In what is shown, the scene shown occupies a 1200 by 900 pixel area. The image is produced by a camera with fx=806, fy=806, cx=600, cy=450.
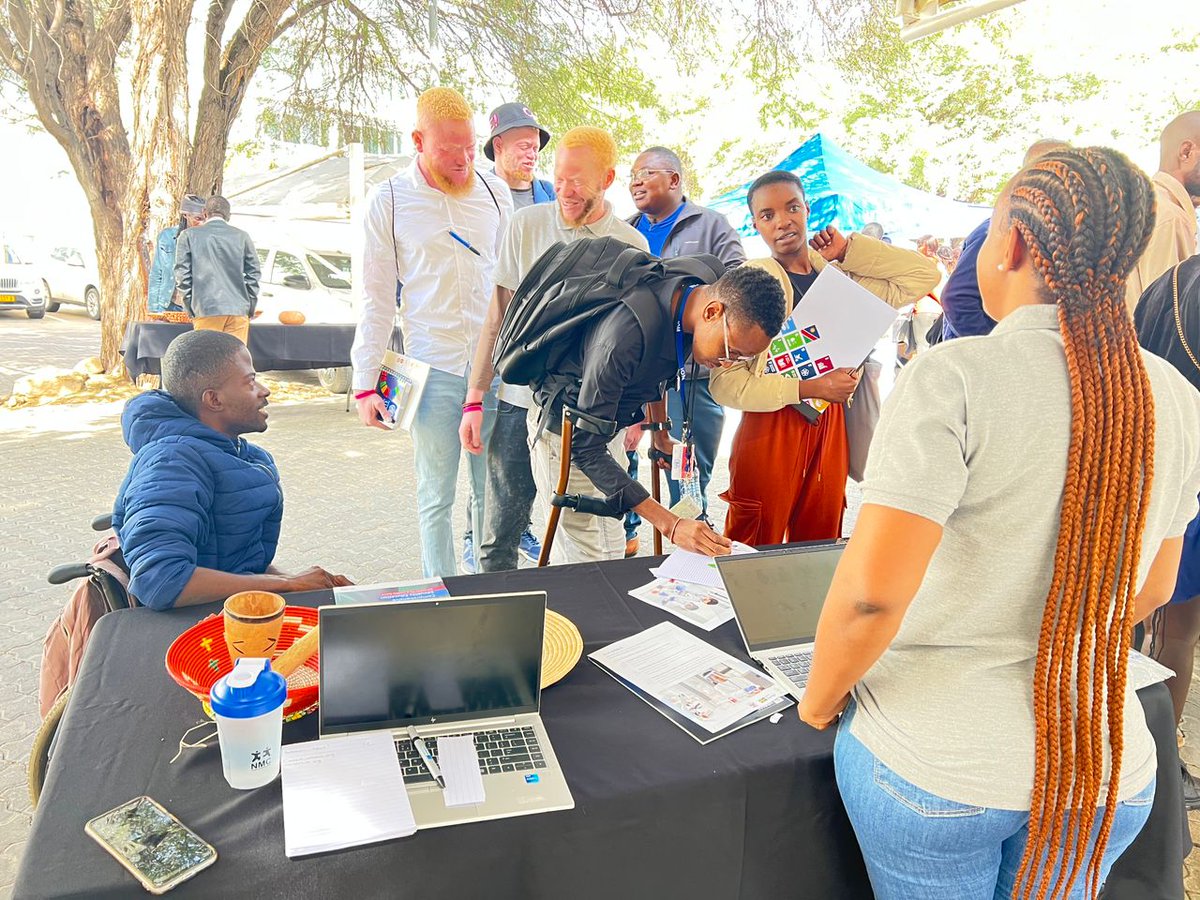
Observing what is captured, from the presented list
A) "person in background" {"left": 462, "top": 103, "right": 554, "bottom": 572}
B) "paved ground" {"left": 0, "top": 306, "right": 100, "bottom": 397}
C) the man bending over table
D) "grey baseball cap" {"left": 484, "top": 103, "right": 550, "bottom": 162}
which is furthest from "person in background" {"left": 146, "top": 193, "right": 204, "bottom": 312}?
the man bending over table

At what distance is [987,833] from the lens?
3.40 feet

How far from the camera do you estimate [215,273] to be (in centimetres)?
654

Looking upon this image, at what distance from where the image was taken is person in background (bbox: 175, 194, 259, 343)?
21.3 feet

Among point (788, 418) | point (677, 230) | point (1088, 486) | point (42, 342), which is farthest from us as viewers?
point (42, 342)

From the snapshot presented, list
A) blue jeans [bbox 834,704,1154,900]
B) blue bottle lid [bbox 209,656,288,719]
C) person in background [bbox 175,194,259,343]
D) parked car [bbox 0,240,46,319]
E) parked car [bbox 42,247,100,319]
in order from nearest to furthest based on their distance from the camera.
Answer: blue jeans [bbox 834,704,1154,900], blue bottle lid [bbox 209,656,288,719], person in background [bbox 175,194,259,343], parked car [bbox 0,240,46,319], parked car [bbox 42,247,100,319]

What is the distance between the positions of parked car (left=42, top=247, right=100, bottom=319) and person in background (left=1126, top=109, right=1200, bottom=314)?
15.1 m

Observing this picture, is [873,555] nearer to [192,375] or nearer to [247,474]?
[247,474]

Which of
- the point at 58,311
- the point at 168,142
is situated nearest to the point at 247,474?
the point at 168,142

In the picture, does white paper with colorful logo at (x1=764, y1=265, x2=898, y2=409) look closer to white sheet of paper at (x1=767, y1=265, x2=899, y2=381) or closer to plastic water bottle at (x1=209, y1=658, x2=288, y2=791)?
white sheet of paper at (x1=767, y1=265, x2=899, y2=381)

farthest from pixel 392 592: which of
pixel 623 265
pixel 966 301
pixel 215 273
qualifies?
pixel 215 273

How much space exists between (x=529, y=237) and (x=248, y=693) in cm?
188

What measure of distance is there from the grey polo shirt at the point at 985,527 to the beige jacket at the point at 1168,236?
2.07 metres

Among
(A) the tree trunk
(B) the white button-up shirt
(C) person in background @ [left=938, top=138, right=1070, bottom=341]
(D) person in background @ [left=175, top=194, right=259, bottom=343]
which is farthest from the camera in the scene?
(A) the tree trunk

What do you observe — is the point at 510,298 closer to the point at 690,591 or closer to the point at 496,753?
the point at 690,591
